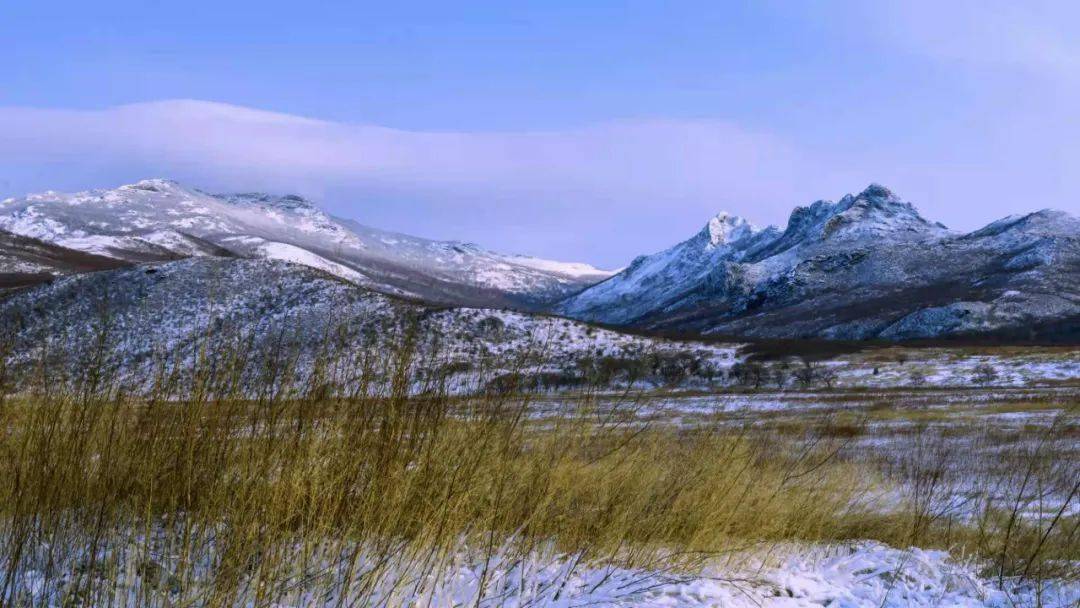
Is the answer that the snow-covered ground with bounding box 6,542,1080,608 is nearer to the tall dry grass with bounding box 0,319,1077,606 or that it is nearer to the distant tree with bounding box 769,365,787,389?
the tall dry grass with bounding box 0,319,1077,606

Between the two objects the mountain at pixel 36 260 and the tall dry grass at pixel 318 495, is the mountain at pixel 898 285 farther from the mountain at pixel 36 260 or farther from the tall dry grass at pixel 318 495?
the mountain at pixel 36 260

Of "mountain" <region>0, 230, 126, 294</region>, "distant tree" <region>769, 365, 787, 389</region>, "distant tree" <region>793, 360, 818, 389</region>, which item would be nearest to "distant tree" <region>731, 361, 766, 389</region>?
"distant tree" <region>769, 365, 787, 389</region>

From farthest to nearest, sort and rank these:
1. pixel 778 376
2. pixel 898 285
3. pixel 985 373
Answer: pixel 898 285
pixel 985 373
pixel 778 376

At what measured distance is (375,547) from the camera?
3.38 m

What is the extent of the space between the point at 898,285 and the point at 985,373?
99143 mm

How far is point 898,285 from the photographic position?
131m

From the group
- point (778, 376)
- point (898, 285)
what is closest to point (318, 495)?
point (778, 376)

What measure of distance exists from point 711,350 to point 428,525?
45.5 m

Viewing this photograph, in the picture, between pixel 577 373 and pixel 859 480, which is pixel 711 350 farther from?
pixel 859 480

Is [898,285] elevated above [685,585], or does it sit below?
above

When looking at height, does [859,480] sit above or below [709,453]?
below

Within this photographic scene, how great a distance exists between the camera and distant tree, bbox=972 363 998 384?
1517 inches

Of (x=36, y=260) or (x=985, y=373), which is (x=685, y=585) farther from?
(x=36, y=260)

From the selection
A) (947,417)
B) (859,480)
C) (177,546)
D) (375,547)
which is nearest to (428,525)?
(375,547)
